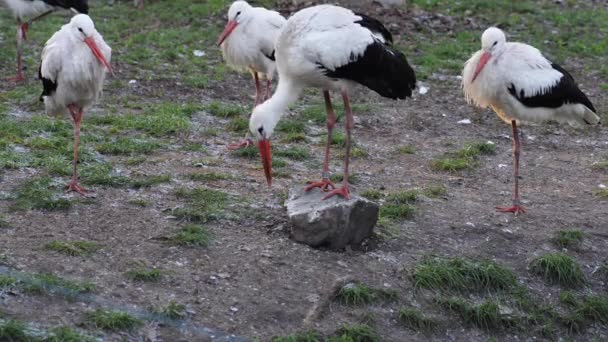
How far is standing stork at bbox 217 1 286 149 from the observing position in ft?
29.3

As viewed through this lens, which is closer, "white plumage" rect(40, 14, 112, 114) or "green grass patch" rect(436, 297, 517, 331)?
"green grass patch" rect(436, 297, 517, 331)

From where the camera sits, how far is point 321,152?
870 centimetres

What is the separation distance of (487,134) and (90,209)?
175 inches

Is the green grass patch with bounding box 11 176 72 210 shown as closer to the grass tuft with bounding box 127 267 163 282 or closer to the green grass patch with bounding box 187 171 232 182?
the green grass patch with bounding box 187 171 232 182

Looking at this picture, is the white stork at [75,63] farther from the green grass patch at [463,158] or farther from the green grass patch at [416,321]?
the green grass patch at [463,158]

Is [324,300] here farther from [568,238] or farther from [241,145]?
[241,145]

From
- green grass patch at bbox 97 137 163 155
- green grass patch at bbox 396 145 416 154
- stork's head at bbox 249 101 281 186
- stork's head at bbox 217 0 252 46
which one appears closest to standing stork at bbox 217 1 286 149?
stork's head at bbox 217 0 252 46

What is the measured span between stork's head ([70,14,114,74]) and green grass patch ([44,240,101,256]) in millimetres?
1483

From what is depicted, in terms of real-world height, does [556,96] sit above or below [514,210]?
above

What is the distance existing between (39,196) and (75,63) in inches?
39.6

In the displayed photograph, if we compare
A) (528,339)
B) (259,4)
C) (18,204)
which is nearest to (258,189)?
(18,204)

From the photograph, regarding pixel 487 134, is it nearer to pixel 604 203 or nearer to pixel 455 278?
pixel 604 203

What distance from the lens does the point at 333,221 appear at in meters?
6.20

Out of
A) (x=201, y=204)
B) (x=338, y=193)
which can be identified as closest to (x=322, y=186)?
(x=338, y=193)
